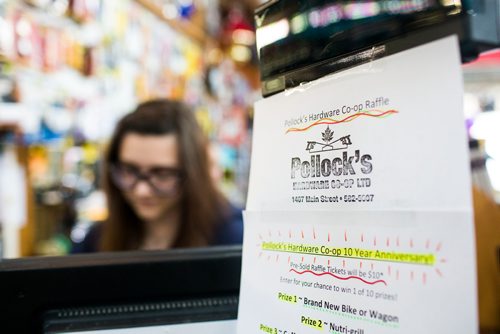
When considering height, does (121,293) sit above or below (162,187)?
below

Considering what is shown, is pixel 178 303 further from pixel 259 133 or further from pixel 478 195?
pixel 478 195

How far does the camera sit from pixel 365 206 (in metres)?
0.41

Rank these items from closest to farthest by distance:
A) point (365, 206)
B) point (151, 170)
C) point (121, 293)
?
point (365, 206) < point (121, 293) < point (151, 170)

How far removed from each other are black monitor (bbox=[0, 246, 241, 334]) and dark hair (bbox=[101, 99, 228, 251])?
3.00 ft

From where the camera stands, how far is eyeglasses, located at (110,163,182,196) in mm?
1459

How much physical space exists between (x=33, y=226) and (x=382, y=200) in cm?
177

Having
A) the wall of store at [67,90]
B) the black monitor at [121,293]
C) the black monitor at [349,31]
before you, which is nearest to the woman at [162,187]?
the wall of store at [67,90]

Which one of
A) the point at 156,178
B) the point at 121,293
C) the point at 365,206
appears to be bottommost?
the point at 121,293

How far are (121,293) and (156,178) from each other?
2.91 ft

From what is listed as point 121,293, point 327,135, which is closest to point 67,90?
point 121,293

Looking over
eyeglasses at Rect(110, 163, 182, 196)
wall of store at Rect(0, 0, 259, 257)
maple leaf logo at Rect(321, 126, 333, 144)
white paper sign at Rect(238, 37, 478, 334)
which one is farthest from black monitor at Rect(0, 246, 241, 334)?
wall of store at Rect(0, 0, 259, 257)

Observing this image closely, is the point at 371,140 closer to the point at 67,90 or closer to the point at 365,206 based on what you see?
the point at 365,206

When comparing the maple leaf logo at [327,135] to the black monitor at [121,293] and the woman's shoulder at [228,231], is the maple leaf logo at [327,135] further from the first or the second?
the woman's shoulder at [228,231]

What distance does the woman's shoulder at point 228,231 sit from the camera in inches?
63.0
